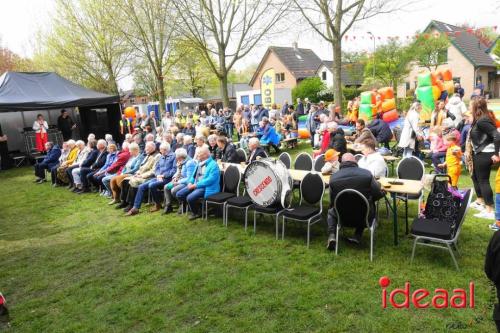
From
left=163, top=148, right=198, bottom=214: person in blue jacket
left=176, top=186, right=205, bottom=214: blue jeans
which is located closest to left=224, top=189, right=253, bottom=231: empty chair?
left=176, top=186, right=205, bottom=214: blue jeans

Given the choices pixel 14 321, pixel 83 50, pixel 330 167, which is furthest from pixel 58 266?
pixel 83 50

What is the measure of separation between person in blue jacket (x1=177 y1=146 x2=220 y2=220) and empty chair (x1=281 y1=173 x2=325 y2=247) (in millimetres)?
1587

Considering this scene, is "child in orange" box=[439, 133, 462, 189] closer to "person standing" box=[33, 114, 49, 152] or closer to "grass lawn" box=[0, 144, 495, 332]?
"grass lawn" box=[0, 144, 495, 332]

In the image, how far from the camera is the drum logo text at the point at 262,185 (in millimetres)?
5268

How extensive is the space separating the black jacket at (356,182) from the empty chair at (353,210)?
112 mm

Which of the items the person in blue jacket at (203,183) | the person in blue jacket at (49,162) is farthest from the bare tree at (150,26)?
the person in blue jacket at (203,183)

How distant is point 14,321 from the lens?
3863mm

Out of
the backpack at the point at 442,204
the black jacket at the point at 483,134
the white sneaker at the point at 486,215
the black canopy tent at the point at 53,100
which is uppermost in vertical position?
the black canopy tent at the point at 53,100

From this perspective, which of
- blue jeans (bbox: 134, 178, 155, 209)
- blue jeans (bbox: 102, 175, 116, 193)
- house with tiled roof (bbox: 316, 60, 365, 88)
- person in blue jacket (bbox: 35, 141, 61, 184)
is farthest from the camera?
house with tiled roof (bbox: 316, 60, 365, 88)

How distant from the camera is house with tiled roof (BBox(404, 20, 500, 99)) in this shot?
3428 cm

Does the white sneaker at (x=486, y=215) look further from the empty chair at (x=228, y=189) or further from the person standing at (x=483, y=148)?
the empty chair at (x=228, y=189)

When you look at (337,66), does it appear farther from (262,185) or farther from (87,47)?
(87,47)

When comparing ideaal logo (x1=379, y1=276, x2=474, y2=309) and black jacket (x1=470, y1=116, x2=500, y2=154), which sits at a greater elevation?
black jacket (x1=470, y1=116, x2=500, y2=154)

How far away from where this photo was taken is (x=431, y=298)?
3.59m
